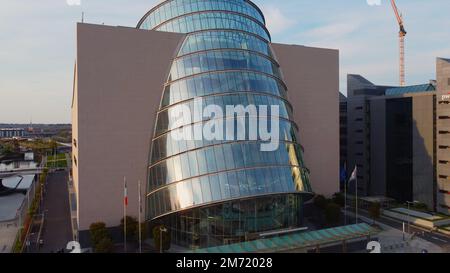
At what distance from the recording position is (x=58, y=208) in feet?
144

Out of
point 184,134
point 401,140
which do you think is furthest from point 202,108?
point 401,140

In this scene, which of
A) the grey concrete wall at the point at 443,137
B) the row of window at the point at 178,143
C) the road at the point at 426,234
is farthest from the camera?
the grey concrete wall at the point at 443,137

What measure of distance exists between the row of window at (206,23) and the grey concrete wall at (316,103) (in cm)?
601

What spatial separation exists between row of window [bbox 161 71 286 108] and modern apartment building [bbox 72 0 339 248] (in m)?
0.10

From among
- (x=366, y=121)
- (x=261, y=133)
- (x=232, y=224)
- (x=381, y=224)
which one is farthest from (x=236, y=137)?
(x=366, y=121)

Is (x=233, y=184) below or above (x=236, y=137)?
below

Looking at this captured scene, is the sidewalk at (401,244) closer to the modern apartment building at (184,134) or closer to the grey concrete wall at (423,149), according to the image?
the modern apartment building at (184,134)

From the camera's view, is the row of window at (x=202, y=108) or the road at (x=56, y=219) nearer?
the road at (x=56, y=219)

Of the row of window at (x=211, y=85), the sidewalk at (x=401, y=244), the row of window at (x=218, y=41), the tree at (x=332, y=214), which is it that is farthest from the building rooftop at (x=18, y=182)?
the sidewalk at (x=401, y=244)

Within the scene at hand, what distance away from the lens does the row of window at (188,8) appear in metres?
35.9

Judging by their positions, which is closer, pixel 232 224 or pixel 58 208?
pixel 232 224

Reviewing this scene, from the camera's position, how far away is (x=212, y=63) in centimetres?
3234
